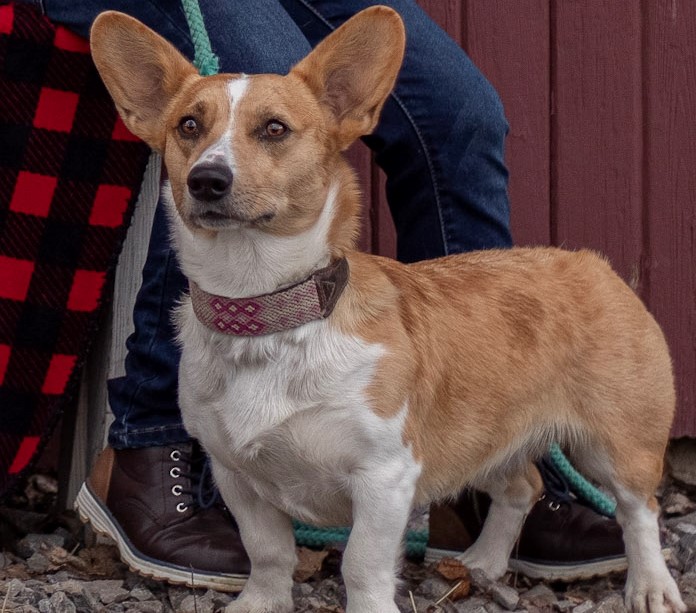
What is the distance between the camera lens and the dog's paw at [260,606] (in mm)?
2936

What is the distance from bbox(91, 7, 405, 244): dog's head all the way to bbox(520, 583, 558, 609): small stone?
1.18 m

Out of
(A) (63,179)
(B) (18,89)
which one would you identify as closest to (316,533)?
(A) (63,179)

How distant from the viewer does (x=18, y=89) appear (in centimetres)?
330

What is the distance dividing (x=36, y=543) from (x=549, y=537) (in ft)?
4.87

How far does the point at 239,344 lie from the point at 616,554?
131 cm

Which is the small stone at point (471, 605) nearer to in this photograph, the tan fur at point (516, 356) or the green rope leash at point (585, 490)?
the tan fur at point (516, 356)

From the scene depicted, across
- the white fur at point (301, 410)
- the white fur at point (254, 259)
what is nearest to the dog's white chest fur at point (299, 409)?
the white fur at point (301, 410)

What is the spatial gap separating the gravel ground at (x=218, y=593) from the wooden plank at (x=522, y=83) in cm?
118

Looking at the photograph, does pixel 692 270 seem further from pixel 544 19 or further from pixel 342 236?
pixel 342 236

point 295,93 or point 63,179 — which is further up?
point 295,93

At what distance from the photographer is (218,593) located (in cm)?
312

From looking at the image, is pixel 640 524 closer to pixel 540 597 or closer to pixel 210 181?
pixel 540 597

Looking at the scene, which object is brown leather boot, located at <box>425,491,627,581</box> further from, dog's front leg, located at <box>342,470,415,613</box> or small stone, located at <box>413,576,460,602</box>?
dog's front leg, located at <box>342,470,415,613</box>

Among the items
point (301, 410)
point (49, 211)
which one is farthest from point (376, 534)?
point (49, 211)
